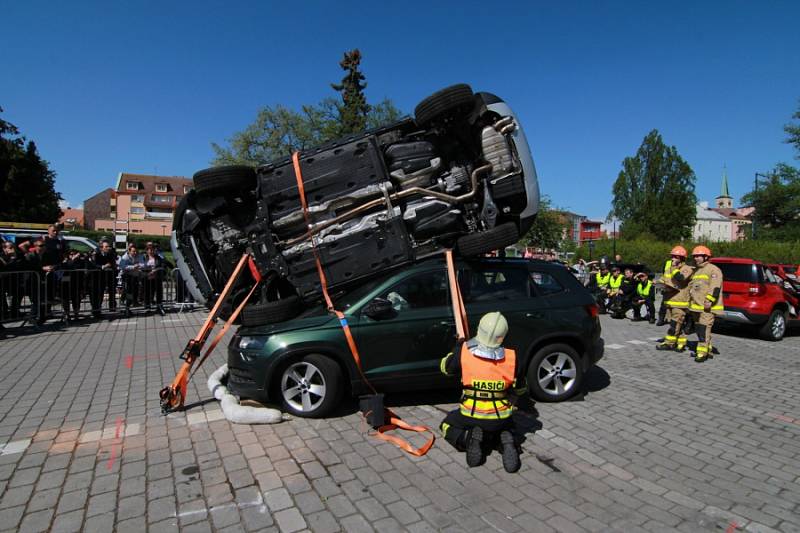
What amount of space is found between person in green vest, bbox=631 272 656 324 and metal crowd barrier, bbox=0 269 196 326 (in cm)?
1188

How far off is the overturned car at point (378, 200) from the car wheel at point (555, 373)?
1.34 m

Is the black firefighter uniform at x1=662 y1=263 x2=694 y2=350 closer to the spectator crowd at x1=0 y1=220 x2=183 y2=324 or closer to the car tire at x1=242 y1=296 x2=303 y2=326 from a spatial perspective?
the car tire at x1=242 y1=296 x2=303 y2=326

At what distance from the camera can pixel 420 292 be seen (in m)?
4.98

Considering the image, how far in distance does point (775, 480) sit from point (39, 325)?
12230 mm

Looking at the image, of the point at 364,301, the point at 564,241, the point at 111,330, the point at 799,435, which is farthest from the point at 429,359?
the point at 564,241

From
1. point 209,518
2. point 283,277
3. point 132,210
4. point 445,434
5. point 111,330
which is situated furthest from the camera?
point 132,210

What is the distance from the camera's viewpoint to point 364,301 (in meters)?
4.85

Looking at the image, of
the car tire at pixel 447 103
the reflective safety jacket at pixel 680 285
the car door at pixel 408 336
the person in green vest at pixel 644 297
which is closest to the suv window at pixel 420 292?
the car door at pixel 408 336

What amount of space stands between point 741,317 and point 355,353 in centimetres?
894

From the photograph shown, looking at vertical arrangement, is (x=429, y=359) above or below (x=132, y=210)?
below

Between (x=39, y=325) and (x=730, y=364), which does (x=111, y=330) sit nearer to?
(x=39, y=325)

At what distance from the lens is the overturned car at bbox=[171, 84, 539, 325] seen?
505 cm

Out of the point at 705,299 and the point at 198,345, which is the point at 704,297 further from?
the point at 198,345

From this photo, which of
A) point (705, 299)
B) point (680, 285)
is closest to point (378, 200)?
point (705, 299)
